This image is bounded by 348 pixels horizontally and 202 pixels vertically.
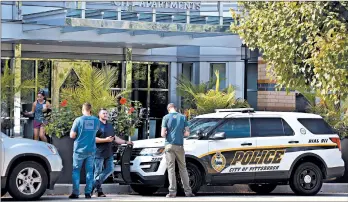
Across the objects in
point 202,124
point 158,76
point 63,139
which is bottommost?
point 63,139

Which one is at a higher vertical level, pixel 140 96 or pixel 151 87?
pixel 151 87

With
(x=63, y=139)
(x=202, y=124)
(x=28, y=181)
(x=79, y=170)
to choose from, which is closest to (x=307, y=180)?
(x=202, y=124)

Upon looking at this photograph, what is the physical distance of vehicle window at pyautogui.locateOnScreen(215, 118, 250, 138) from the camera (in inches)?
677

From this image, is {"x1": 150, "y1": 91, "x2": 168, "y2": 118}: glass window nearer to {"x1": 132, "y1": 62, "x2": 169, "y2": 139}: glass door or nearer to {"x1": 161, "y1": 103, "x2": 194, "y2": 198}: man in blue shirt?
{"x1": 132, "y1": 62, "x2": 169, "y2": 139}: glass door

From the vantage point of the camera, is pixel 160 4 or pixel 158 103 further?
pixel 158 103

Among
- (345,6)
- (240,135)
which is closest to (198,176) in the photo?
(240,135)

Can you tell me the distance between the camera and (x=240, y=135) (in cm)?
1723

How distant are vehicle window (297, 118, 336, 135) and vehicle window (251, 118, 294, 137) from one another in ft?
1.31

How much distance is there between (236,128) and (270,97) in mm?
12202

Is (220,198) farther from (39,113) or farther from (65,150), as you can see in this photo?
(39,113)

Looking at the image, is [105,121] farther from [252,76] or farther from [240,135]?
[252,76]

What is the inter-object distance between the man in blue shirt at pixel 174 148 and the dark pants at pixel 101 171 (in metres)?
1.16

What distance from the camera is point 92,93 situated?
1842 centimetres

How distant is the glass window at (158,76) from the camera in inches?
1151
